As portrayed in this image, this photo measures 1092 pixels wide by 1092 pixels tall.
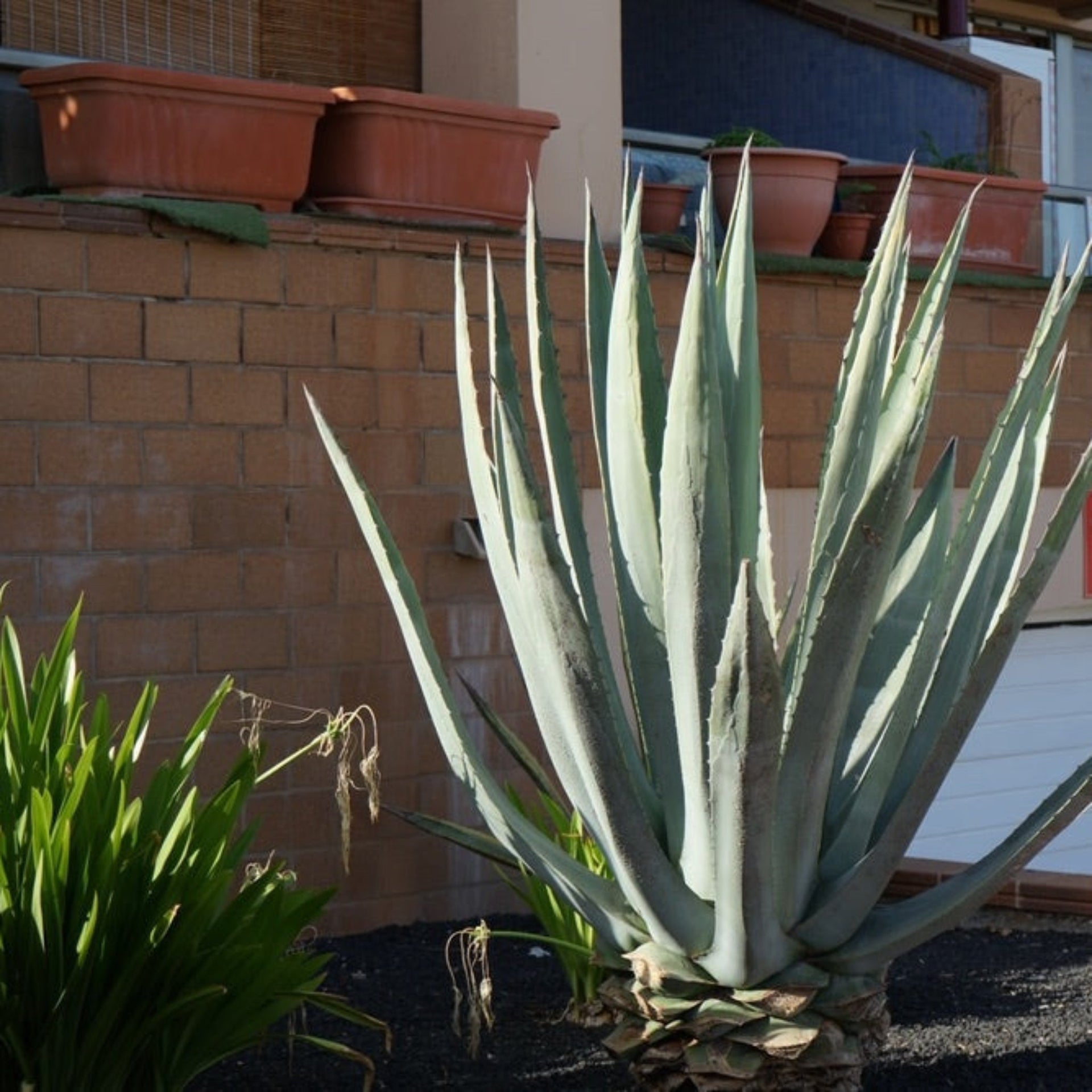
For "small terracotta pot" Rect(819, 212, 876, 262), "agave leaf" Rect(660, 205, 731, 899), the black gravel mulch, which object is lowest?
the black gravel mulch

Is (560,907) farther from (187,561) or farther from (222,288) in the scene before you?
(222,288)

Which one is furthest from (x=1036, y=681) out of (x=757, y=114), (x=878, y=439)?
(x=878, y=439)

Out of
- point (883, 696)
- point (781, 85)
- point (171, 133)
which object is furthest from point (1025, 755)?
point (883, 696)

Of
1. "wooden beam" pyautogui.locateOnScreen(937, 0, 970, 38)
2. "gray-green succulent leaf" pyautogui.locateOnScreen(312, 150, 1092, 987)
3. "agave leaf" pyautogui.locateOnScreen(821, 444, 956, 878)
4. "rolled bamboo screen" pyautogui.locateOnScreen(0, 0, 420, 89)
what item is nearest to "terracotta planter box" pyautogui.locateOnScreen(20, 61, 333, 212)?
"rolled bamboo screen" pyautogui.locateOnScreen(0, 0, 420, 89)

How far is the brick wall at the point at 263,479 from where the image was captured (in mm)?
5121

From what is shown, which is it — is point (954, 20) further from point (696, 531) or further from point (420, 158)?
point (696, 531)

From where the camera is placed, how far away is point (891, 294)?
137 inches

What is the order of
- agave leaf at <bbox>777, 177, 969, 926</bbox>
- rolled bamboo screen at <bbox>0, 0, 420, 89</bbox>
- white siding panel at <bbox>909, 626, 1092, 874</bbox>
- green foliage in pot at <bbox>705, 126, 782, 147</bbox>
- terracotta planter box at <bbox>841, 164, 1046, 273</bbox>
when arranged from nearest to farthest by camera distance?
1. agave leaf at <bbox>777, 177, 969, 926</bbox>
2. rolled bamboo screen at <bbox>0, 0, 420, 89</bbox>
3. green foliage in pot at <bbox>705, 126, 782, 147</bbox>
4. terracotta planter box at <bbox>841, 164, 1046, 273</bbox>
5. white siding panel at <bbox>909, 626, 1092, 874</bbox>

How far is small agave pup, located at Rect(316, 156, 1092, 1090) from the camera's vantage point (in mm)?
3227

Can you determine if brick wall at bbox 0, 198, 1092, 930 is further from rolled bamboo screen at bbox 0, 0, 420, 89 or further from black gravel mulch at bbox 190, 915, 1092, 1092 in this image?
rolled bamboo screen at bbox 0, 0, 420, 89

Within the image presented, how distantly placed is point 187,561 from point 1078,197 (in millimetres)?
4289

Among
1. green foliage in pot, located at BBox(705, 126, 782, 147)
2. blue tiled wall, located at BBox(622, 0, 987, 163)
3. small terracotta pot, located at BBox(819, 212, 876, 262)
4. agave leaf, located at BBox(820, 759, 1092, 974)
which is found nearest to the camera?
agave leaf, located at BBox(820, 759, 1092, 974)

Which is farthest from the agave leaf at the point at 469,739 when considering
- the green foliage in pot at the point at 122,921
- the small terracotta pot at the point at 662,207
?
the small terracotta pot at the point at 662,207

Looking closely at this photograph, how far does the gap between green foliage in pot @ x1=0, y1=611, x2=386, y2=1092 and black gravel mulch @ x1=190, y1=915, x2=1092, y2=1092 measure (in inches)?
19.2
